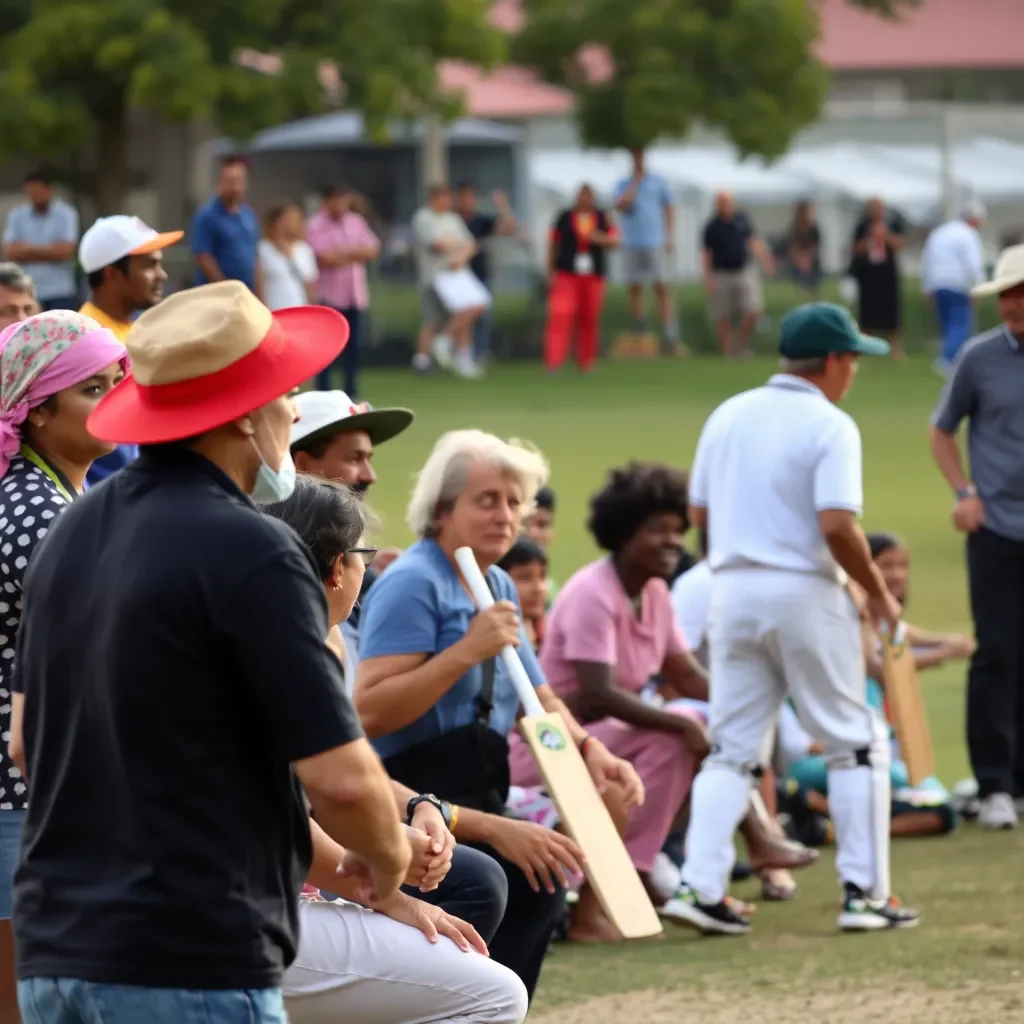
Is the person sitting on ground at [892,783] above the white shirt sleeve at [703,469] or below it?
below

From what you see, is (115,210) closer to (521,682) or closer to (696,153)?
(696,153)

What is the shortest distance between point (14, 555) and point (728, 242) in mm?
25847

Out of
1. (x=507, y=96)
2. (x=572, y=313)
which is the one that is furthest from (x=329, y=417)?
(x=507, y=96)

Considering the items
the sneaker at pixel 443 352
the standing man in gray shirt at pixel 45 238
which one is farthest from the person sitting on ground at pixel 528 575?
the sneaker at pixel 443 352

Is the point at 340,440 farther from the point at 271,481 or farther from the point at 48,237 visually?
the point at 48,237

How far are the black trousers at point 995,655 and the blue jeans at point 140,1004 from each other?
604 centimetres

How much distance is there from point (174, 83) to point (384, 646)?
2670 cm

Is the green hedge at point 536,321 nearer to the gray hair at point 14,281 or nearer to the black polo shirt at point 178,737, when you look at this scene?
the gray hair at point 14,281

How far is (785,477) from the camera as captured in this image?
7129 mm

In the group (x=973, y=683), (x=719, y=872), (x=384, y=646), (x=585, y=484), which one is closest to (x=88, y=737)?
(x=384, y=646)

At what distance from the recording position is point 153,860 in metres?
3.19

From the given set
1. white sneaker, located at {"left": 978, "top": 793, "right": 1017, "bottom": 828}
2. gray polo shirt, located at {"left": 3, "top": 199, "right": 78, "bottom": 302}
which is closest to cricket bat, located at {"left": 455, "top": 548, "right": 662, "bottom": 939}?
white sneaker, located at {"left": 978, "top": 793, "right": 1017, "bottom": 828}

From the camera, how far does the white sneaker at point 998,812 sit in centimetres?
873

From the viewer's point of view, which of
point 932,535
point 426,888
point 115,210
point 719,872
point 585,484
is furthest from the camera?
point 115,210
